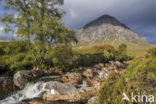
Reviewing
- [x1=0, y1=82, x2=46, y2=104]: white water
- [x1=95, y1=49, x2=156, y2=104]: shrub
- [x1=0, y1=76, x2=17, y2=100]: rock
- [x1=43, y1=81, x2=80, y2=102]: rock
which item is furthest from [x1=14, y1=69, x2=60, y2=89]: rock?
[x1=95, y1=49, x2=156, y2=104]: shrub

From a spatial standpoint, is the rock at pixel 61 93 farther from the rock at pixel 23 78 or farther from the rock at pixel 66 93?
the rock at pixel 23 78

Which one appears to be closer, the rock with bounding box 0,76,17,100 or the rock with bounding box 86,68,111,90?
the rock with bounding box 0,76,17,100

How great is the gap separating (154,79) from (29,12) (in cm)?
2029

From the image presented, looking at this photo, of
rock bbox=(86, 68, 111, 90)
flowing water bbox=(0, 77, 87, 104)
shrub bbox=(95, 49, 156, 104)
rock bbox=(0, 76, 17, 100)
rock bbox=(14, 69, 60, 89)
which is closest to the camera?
shrub bbox=(95, 49, 156, 104)

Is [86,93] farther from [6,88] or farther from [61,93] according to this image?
[6,88]

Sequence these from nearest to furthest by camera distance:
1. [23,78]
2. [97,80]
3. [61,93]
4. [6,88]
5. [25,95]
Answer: [61,93], [25,95], [6,88], [23,78], [97,80]

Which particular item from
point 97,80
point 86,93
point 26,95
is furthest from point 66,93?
point 97,80

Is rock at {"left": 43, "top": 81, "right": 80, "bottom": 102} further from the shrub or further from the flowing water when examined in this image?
the shrub

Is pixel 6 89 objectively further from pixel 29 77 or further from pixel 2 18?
pixel 2 18

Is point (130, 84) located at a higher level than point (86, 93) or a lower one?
higher

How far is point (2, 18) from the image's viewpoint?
60.2 ft

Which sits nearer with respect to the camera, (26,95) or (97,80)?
(26,95)

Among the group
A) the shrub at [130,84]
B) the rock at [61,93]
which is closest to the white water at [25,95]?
the rock at [61,93]

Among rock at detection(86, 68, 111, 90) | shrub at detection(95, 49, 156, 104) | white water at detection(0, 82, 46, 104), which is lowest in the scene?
white water at detection(0, 82, 46, 104)
